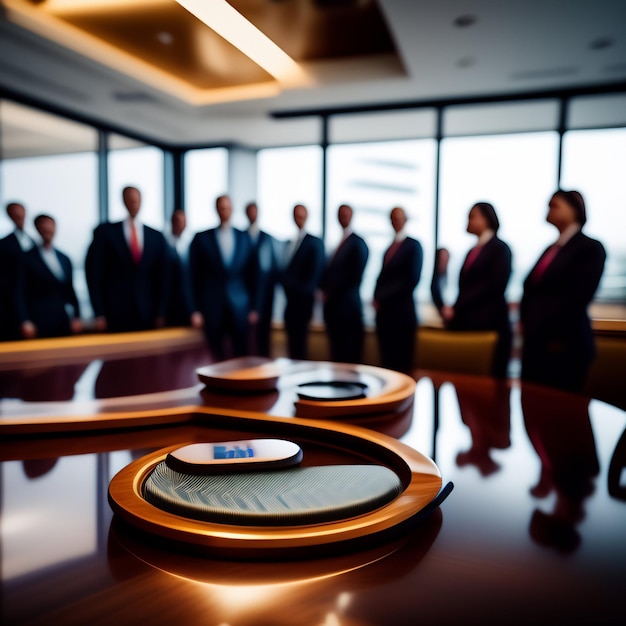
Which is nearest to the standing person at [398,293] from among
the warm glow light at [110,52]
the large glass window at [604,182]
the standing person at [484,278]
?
the standing person at [484,278]

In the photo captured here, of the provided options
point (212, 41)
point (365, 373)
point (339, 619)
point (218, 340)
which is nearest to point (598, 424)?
point (365, 373)

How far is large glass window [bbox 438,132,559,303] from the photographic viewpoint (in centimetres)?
645

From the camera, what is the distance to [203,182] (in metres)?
8.40

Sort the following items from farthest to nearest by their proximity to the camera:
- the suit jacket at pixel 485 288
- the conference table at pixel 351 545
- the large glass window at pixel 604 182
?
the large glass window at pixel 604 182 < the suit jacket at pixel 485 288 < the conference table at pixel 351 545

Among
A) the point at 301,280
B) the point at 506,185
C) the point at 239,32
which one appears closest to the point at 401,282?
the point at 301,280

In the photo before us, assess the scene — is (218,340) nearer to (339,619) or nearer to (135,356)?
(135,356)

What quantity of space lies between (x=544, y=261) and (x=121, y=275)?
8.74 ft

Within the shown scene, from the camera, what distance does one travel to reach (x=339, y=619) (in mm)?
480

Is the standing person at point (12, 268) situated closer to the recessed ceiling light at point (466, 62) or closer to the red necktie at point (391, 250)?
the red necktie at point (391, 250)

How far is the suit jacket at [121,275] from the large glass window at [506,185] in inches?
154

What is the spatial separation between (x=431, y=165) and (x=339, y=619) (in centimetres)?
693

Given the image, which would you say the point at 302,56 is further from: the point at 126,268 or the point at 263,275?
the point at 126,268

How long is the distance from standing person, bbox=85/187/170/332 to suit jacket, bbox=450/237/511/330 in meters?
1.98

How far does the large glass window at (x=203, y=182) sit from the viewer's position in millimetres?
8227
